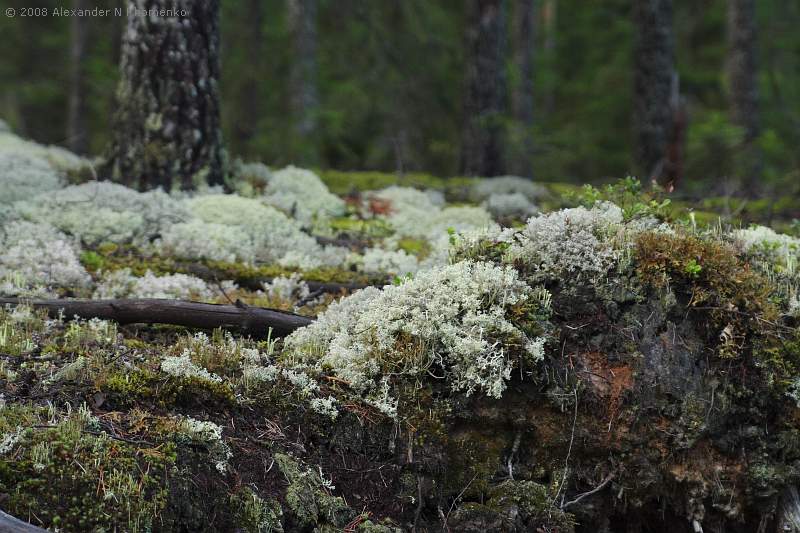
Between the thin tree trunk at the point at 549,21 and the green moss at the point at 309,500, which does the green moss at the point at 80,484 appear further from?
the thin tree trunk at the point at 549,21

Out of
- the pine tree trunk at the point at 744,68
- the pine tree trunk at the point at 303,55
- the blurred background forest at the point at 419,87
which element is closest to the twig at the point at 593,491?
the blurred background forest at the point at 419,87

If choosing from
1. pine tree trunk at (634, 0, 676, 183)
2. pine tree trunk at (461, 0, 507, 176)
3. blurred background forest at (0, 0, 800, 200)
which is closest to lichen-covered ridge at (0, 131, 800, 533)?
blurred background forest at (0, 0, 800, 200)

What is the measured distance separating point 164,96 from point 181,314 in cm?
368

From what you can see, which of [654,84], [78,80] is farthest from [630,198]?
[78,80]

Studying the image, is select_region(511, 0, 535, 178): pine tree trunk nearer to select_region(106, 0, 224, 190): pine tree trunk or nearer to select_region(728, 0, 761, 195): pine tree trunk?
select_region(728, 0, 761, 195): pine tree trunk

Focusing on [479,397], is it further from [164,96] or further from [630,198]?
[164,96]

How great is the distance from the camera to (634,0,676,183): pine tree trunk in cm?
1164

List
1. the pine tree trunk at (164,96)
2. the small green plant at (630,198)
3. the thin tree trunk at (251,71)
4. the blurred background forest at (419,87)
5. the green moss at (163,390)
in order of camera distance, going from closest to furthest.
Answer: the green moss at (163,390)
the small green plant at (630,198)
the pine tree trunk at (164,96)
the blurred background forest at (419,87)
the thin tree trunk at (251,71)

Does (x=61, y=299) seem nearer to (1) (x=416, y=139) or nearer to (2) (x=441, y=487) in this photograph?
(2) (x=441, y=487)

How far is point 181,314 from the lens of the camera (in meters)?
5.07

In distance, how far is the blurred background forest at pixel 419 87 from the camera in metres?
12.1

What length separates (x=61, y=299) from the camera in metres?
5.22

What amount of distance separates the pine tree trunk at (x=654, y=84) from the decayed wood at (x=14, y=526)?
34.6 ft

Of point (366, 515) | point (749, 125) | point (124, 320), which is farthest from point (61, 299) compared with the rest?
point (749, 125)
